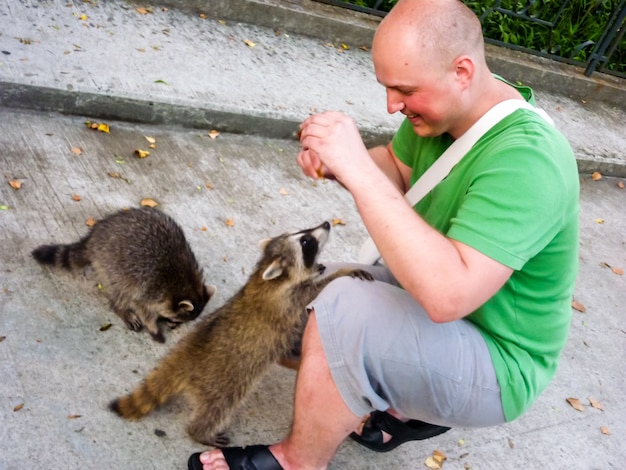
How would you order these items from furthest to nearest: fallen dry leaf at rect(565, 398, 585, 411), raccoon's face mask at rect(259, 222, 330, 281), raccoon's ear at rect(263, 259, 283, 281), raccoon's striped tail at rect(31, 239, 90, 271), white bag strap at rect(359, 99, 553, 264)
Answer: fallen dry leaf at rect(565, 398, 585, 411), raccoon's striped tail at rect(31, 239, 90, 271), raccoon's face mask at rect(259, 222, 330, 281), raccoon's ear at rect(263, 259, 283, 281), white bag strap at rect(359, 99, 553, 264)

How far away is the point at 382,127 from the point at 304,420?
10.6 feet

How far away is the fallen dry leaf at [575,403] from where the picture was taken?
135 inches

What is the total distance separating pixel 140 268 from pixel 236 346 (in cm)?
67

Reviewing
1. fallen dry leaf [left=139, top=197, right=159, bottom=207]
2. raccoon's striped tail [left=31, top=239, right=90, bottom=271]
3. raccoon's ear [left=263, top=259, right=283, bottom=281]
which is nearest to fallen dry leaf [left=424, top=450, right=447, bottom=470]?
raccoon's ear [left=263, top=259, right=283, bottom=281]

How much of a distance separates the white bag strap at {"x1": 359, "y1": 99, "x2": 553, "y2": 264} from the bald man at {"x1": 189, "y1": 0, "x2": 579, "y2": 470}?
0.04 meters

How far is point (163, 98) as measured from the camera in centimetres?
423

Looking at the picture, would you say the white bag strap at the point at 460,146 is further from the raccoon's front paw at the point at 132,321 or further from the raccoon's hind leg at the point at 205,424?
the raccoon's front paw at the point at 132,321

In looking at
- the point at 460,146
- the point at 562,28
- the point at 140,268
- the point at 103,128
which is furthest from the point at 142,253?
the point at 562,28

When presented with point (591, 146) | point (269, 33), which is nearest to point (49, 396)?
point (269, 33)

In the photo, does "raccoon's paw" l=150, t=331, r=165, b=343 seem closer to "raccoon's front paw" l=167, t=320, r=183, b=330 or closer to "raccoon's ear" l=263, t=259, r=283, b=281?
"raccoon's front paw" l=167, t=320, r=183, b=330

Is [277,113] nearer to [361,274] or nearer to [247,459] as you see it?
[361,274]

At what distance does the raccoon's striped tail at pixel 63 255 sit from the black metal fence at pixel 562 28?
4.44 meters

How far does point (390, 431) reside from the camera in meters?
2.68

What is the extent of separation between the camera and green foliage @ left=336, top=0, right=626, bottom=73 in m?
6.95
